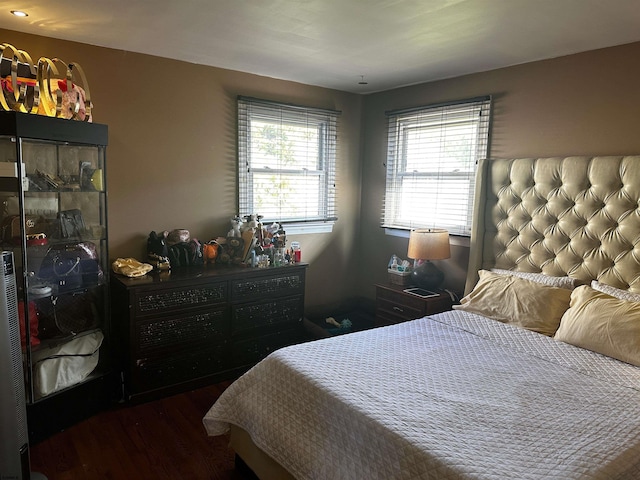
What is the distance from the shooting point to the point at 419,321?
2914mm

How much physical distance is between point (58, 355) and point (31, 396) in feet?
0.82

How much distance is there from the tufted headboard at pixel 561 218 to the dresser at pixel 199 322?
1481 mm

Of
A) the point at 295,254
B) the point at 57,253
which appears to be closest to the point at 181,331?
the point at 57,253

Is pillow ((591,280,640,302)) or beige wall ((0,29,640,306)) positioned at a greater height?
beige wall ((0,29,640,306))

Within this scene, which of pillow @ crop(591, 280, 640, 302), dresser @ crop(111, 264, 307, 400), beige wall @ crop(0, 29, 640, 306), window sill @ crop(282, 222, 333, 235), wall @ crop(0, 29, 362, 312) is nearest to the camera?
pillow @ crop(591, 280, 640, 302)

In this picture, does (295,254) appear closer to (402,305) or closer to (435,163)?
(402,305)

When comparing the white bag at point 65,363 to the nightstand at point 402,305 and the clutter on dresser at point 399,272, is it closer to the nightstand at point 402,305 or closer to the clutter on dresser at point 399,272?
the nightstand at point 402,305

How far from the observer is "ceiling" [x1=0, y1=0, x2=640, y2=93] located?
223 cm

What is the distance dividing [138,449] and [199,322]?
90 centimetres

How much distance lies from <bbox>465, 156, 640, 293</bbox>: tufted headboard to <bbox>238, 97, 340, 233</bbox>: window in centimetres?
147

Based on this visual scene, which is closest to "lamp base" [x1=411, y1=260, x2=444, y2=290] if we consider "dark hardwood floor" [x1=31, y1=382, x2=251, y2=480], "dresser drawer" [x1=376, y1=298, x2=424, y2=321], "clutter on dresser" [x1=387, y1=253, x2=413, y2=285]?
"clutter on dresser" [x1=387, y1=253, x2=413, y2=285]

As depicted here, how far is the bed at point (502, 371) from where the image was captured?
160 centimetres

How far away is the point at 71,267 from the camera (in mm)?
2762

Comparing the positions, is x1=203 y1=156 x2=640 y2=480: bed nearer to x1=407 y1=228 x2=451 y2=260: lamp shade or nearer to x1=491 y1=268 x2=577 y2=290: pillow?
x1=491 y1=268 x2=577 y2=290: pillow
